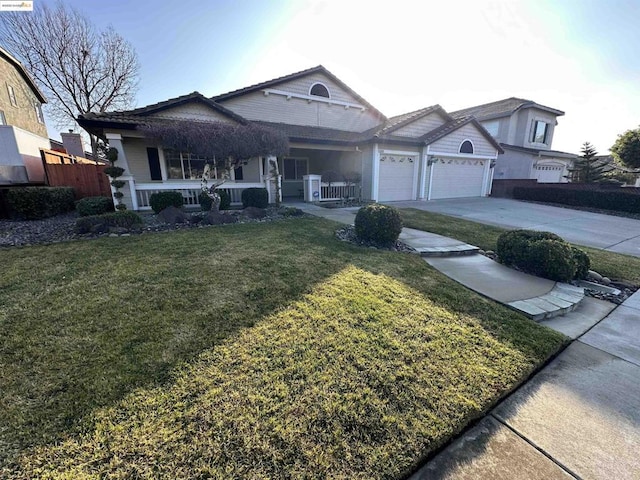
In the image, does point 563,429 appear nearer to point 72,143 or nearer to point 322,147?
point 322,147

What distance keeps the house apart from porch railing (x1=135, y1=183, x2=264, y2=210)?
37 mm

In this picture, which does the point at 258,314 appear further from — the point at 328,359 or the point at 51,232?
the point at 51,232

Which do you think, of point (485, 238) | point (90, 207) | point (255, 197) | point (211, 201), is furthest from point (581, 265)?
point (90, 207)

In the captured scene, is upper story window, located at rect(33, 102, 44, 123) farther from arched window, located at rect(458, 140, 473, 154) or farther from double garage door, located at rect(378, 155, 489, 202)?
arched window, located at rect(458, 140, 473, 154)

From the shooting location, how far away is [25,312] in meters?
3.12

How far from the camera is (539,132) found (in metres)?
22.4

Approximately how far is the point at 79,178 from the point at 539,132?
30.8 m

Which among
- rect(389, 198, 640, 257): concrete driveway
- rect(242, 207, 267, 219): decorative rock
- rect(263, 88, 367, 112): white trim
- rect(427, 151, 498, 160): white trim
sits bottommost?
rect(389, 198, 640, 257): concrete driveway

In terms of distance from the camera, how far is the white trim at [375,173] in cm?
1324

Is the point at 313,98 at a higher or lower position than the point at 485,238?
higher

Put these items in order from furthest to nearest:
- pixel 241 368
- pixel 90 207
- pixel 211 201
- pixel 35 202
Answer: pixel 211 201 → pixel 90 207 → pixel 35 202 → pixel 241 368

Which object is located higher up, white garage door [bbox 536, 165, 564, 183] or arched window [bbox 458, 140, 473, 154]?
arched window [bbox 458, 140, 473, 154]

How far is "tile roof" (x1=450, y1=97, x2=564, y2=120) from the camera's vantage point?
2098cm

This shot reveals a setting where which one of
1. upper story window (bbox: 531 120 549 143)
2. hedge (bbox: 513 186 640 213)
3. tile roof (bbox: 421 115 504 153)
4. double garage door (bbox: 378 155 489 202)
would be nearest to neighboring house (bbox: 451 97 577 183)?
upper story window (bbox: 531 120 549 143)
